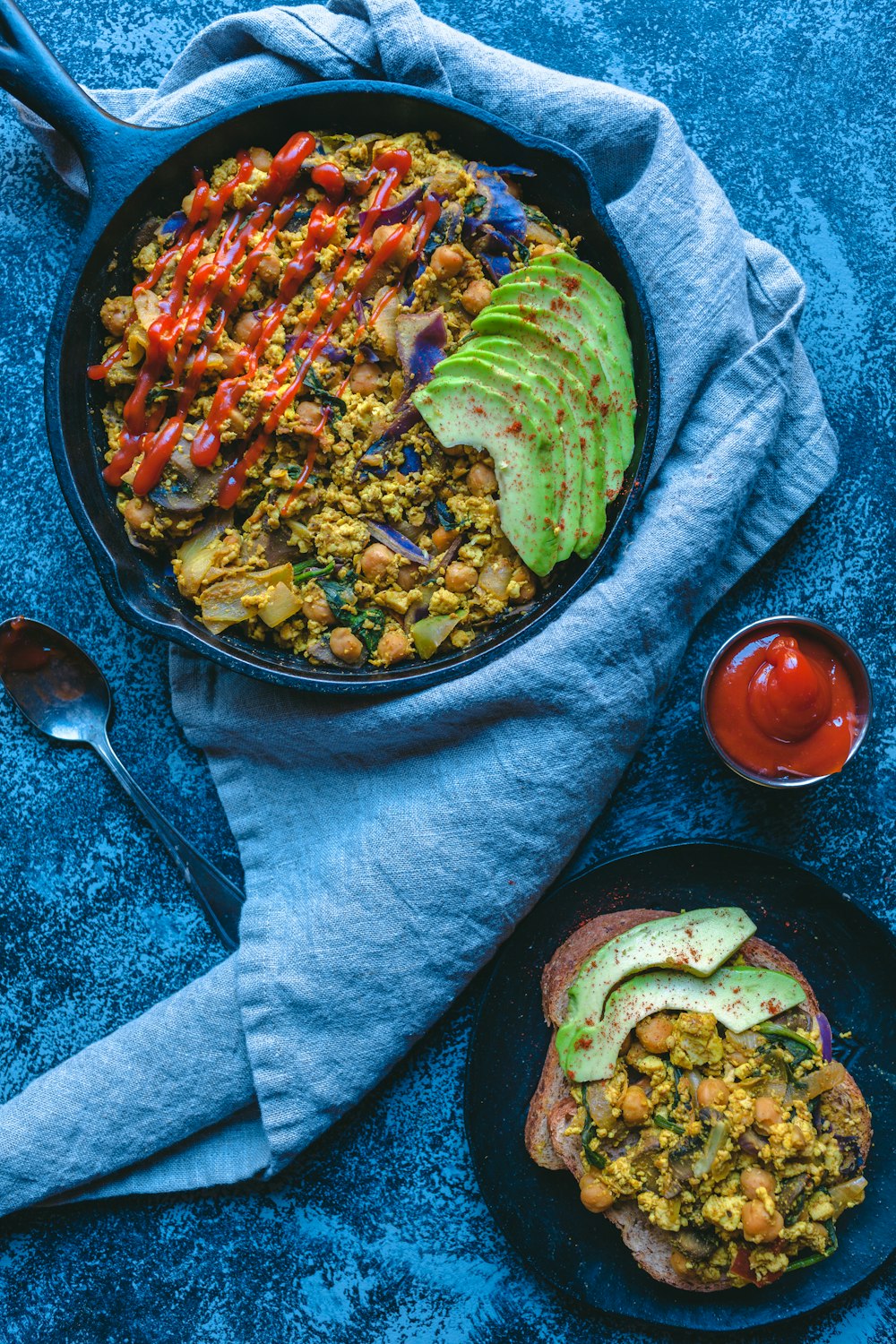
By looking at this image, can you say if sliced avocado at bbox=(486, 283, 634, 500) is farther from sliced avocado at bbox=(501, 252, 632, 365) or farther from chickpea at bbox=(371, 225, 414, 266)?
chickpea at bbox=(371, 225, 414, 266)

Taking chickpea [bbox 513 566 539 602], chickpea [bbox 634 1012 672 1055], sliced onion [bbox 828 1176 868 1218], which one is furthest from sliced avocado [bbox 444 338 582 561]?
sliced onion [bbox 828 1176 868 1218]

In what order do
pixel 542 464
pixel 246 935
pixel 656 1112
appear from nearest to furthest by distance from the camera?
pixel 542 464 < pixel 656 1112 < pixel 246 935

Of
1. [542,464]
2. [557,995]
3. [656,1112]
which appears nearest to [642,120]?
[542,464]

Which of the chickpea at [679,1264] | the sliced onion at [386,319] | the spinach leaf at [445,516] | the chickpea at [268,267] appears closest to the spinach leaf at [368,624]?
the spinach leaf at [445,516]

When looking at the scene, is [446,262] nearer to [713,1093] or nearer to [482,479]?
[482,479]

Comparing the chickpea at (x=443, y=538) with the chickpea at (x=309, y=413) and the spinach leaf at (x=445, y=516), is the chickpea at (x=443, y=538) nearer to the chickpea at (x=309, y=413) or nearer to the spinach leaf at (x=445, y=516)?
the spinach leaf at (x=445, y=516)

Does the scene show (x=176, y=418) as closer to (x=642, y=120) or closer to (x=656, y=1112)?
(x=642, y=120)
